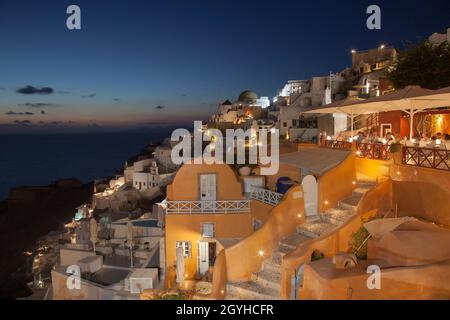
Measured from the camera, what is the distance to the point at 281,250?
10953 mm

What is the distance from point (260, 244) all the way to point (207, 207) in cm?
419

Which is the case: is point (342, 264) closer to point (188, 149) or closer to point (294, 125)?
point (188, 149)

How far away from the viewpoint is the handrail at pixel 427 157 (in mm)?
10510

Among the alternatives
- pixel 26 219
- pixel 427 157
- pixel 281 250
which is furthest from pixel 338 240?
pixel 26 219

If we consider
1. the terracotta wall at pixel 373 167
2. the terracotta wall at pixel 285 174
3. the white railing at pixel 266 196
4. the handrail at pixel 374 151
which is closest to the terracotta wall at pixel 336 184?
the terracotta wall at pixel 373 167

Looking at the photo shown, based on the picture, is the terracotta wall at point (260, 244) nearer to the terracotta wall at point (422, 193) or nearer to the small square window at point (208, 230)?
the terracotta wall at point (422, 193)

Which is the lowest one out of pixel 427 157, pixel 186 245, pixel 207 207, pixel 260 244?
pixel 186 245

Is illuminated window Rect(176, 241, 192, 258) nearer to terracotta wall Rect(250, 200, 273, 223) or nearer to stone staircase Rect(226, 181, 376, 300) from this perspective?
terracotta wall Rect(250, 200, 273, 223)

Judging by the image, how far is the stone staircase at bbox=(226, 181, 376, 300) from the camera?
975cm

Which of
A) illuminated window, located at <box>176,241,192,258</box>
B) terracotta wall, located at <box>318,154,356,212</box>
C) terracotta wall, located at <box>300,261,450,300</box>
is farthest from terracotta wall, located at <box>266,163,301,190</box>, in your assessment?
terracotta wall, located at <box>300,261,450,300</box>

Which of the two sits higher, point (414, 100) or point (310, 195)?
point (414, 100)

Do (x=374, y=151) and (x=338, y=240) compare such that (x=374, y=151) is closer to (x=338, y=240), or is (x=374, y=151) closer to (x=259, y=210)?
(x=259, y=210)

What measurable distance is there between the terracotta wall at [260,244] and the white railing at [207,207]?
3.26 metres

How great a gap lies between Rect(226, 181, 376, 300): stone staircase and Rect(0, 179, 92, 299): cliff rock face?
22.4 meters
